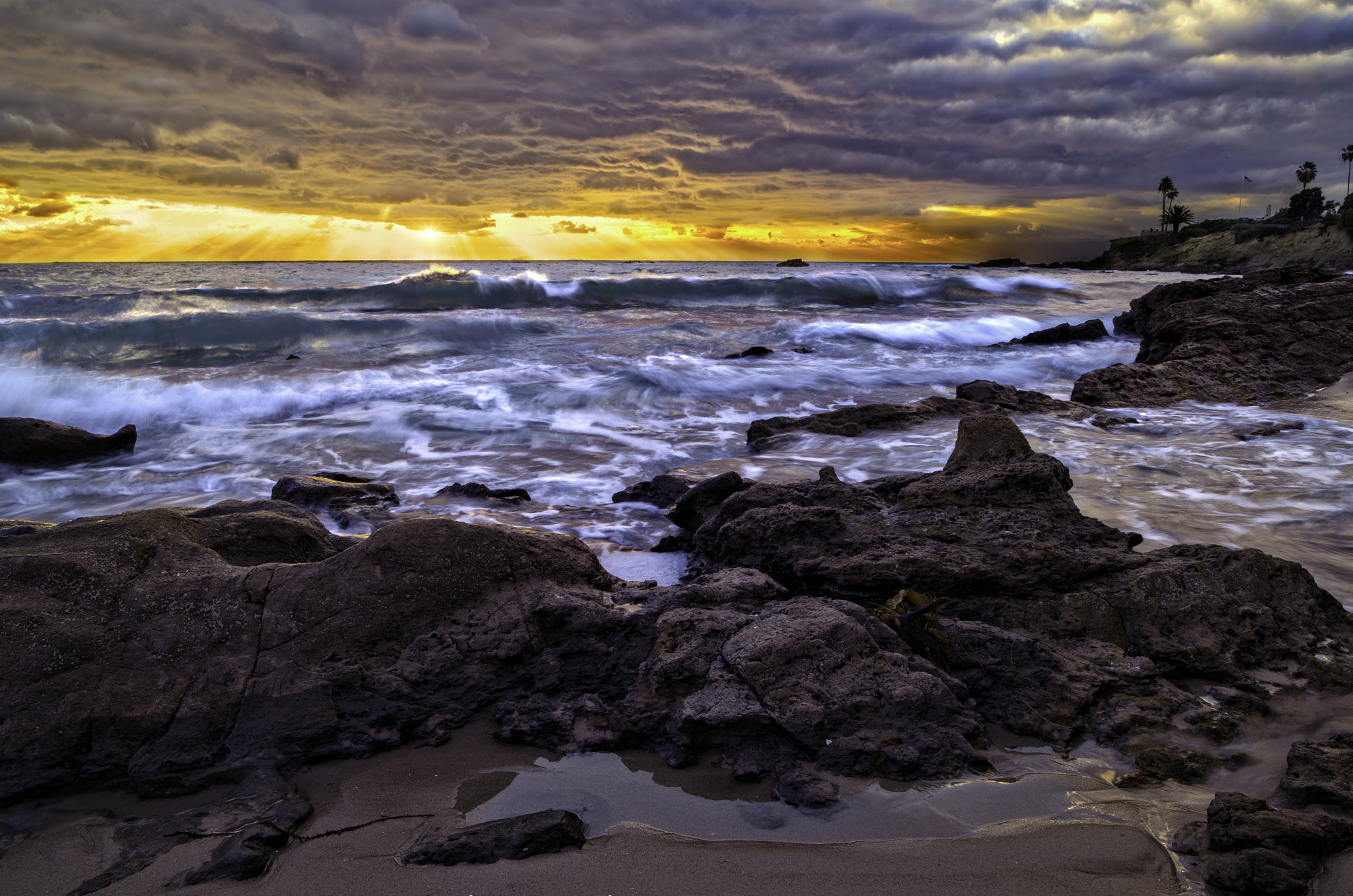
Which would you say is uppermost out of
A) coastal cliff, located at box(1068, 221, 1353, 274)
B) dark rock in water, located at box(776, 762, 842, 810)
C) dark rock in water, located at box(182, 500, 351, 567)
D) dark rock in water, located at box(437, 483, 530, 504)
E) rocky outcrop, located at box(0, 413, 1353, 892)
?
coastal cliff, located at box(1068, 221, 1353, 274)

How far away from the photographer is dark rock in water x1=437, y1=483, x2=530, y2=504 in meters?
5.68

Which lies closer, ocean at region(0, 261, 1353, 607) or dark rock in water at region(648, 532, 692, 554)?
dark rock in water at region(648, 532, 692, 554)

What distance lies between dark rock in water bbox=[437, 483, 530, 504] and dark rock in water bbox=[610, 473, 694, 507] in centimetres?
74

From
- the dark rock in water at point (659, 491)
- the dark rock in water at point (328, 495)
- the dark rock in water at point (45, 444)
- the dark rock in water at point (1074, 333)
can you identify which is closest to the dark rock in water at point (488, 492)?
the dark rock in water at point (328, 495)

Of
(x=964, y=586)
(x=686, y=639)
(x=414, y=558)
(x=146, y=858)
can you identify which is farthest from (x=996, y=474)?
(x=146, y=858)

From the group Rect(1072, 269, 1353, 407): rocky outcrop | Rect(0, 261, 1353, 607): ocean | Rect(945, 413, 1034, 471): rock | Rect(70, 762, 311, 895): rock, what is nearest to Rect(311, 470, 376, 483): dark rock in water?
Rect(0, 261, 1353, 607): ocean

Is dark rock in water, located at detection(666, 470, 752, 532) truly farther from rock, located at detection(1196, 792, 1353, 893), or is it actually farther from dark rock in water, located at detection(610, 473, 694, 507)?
rock, located at detection(1196, 792, 1353, 893)

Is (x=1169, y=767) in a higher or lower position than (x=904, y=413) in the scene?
lower

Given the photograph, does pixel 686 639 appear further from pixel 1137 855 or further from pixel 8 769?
pixel 8 769

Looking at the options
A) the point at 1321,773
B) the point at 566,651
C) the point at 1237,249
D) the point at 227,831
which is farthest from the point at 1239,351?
the point at 1237,249

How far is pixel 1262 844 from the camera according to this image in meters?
1.65

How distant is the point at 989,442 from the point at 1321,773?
2.28 m

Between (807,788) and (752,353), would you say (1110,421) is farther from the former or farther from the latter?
(752,353)

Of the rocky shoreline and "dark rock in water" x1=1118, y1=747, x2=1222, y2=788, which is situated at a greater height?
the rocky shoreline
